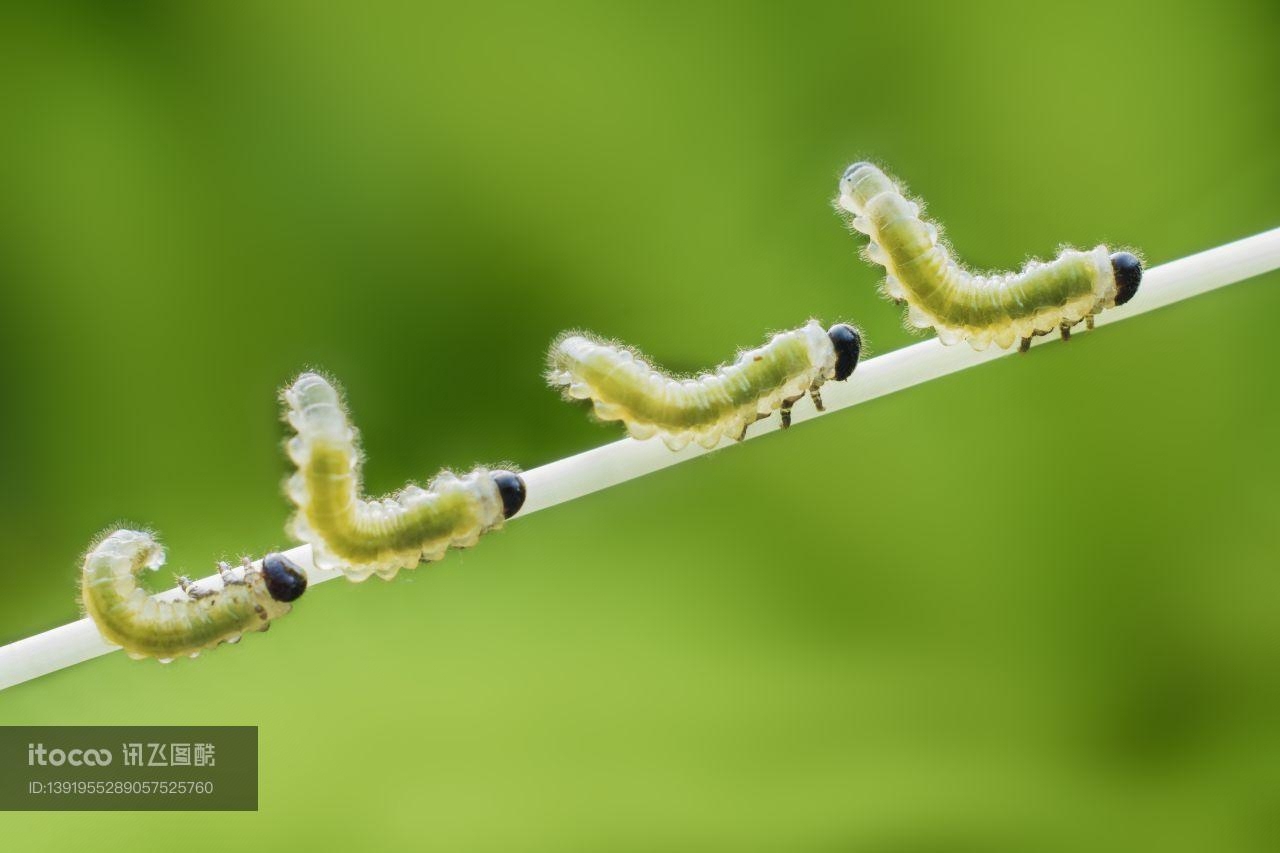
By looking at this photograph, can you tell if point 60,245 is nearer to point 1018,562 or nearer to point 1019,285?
point 1019,285

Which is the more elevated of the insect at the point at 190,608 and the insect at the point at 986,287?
the insect at the point at 986,287

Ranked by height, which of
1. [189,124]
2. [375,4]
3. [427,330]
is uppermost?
[375,4]

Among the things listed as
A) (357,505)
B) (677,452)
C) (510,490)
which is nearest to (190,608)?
(357,505)

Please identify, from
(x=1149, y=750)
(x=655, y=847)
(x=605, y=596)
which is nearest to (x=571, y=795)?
(x=655, y=847)

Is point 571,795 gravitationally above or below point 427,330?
below

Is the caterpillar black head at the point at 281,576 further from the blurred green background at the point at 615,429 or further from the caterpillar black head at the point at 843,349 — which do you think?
the caterpillar black head at the point at 843,349

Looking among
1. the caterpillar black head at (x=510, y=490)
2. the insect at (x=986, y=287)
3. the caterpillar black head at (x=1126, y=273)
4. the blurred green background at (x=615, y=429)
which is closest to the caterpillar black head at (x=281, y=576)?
the caterpillar black head at (x=510, y=490)
